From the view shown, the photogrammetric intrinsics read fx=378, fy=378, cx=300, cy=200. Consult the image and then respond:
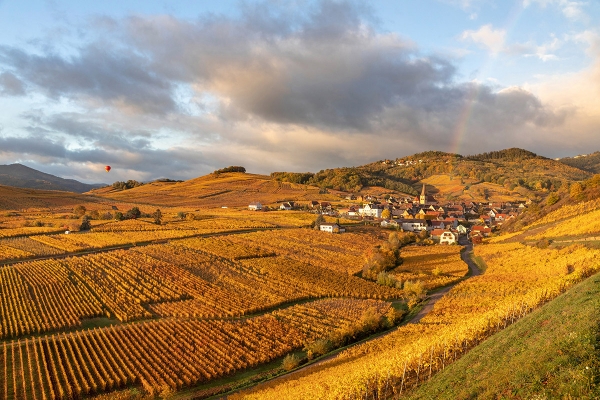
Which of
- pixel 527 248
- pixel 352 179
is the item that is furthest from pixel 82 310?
pixel 352 179

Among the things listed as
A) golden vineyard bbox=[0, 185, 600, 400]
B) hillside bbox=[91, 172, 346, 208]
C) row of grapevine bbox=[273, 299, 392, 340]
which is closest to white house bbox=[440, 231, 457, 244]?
golden vineyard bbox=[0, 185, 600, 400]

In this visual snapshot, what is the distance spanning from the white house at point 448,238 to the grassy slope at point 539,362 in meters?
66.5

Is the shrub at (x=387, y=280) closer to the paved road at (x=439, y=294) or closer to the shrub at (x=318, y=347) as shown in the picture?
the paved road at (x=439, y=294)

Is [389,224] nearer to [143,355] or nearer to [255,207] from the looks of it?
[255,207]

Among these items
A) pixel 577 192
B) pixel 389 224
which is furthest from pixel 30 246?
pixel 577 192

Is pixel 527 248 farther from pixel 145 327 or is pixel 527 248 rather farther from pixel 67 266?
pixel 67 266

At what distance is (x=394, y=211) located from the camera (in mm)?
119375

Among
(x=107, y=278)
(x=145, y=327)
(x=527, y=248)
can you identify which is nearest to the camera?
(x=145, y=327)

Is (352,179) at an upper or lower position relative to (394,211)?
upper

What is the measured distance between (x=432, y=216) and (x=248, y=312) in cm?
9419

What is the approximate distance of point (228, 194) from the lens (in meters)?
166

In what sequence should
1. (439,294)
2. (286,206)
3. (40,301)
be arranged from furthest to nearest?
(286,206) → (439,294) → (40,301)

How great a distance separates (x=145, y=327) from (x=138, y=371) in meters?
7.37

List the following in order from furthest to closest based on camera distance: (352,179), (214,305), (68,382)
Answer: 1. (352,179)
2. (214,305)
3. (68,382)
